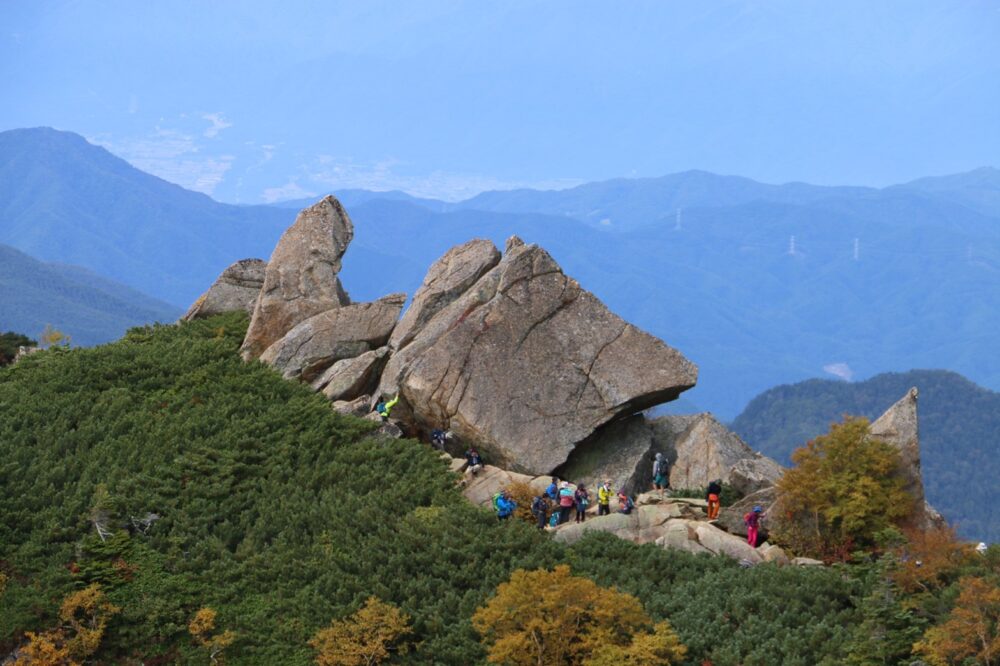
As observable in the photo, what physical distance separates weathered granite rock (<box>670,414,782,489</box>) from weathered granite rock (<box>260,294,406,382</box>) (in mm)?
14000

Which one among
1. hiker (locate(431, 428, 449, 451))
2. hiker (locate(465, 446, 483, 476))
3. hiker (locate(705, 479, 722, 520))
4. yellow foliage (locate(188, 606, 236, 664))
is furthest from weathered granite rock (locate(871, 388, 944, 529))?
yellow foliage (locate(188, 606, 236, 664))

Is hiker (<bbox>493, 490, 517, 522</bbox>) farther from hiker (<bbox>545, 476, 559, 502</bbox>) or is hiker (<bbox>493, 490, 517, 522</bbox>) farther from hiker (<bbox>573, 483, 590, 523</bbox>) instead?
hiker (<bbox>573, 483, 590, 523</bbox>)

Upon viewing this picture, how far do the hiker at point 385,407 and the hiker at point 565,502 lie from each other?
7.94 meters

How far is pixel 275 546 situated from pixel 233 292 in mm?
26236

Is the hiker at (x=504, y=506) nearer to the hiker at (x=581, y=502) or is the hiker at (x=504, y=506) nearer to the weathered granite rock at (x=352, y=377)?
the hiker at (x=581, y=502)

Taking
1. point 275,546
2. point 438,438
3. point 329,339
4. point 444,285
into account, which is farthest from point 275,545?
point 444,285

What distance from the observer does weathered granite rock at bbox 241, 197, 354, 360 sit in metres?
47.6

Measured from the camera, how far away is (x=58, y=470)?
35.1m

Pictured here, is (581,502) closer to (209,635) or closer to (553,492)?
(553,492)

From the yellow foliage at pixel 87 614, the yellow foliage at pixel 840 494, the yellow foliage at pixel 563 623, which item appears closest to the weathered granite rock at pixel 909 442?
the yellow foliage at pixel 840 494

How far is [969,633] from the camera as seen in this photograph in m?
22.9

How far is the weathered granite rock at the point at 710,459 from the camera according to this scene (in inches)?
1452

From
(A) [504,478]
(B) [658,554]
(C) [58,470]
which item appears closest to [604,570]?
(B) [658,554]

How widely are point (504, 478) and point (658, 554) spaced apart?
294 inches
